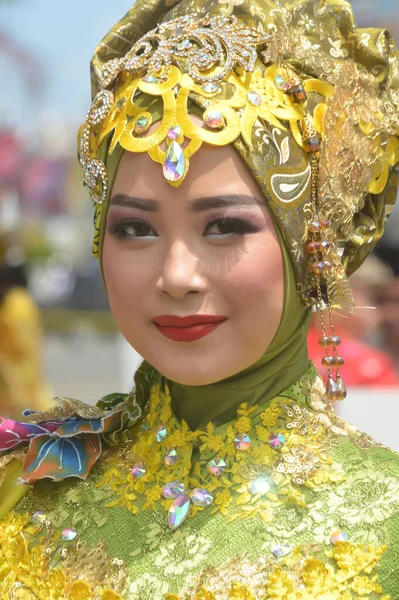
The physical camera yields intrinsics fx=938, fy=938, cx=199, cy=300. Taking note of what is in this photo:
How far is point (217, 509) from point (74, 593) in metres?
0.31

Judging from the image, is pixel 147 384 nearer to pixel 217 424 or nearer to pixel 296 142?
pixel 217 424

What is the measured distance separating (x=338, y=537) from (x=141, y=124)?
32.7 inches

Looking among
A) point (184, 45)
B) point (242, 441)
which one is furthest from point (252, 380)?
point (184, 45)

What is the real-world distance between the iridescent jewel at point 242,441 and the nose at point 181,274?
32cm

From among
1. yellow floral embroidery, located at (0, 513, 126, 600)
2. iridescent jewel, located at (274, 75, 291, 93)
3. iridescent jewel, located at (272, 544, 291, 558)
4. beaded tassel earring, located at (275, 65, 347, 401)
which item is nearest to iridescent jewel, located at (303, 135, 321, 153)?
beaded tassel earring, located at (275, 65, 347, 401)

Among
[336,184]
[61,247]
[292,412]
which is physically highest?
[336,184]

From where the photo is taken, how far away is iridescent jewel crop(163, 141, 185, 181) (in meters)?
1.67

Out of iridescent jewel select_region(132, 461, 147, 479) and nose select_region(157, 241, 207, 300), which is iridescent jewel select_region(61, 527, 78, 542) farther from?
nose select_region(157, 241, 207, 300)

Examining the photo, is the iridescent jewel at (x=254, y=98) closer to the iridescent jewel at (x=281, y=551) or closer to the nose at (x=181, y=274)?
the nose at (x=181, y=274)

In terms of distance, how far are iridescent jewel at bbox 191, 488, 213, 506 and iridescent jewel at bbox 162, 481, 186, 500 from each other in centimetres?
3

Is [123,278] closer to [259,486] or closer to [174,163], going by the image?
[174,163]

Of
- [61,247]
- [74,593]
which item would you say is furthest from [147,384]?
[61,247]

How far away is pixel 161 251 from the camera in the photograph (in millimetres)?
1713

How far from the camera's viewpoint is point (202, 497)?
1.78 m
